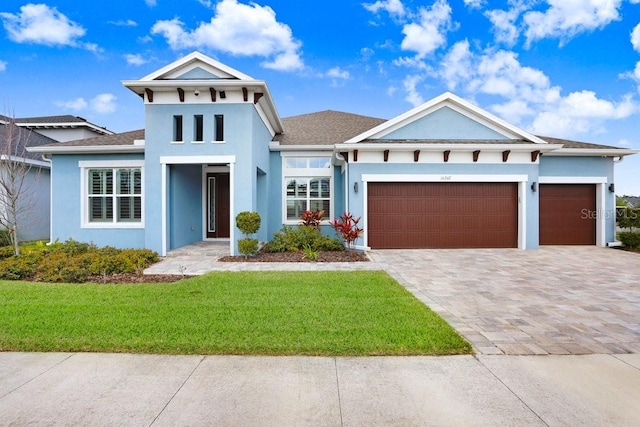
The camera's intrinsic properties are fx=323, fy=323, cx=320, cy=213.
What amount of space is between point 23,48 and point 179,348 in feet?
66.0

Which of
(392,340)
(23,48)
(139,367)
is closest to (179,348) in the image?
(139,367)

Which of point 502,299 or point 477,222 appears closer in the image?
point 502,299

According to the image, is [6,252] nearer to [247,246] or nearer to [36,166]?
[36,166]

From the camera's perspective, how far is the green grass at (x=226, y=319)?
12.2 ft

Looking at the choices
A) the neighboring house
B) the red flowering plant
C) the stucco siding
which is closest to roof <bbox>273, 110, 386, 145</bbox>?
the red flowering plant

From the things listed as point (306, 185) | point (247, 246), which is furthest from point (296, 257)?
point (306, 185)

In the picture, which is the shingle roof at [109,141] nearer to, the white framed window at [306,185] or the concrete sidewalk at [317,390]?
the white framed window at [306,185]

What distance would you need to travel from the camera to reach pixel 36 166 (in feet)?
48.2

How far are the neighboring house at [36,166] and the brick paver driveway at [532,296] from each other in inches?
548

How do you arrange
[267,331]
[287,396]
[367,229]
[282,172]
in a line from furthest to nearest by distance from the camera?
[282,172] → [367,229] → [267,331] → [287,396]

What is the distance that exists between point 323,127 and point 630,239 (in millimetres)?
12971

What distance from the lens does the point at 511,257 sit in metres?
10.1

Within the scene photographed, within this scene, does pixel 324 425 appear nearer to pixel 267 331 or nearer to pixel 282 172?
pixel 267 331

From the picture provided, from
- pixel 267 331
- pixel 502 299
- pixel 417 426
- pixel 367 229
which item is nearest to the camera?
pixel 417 426
